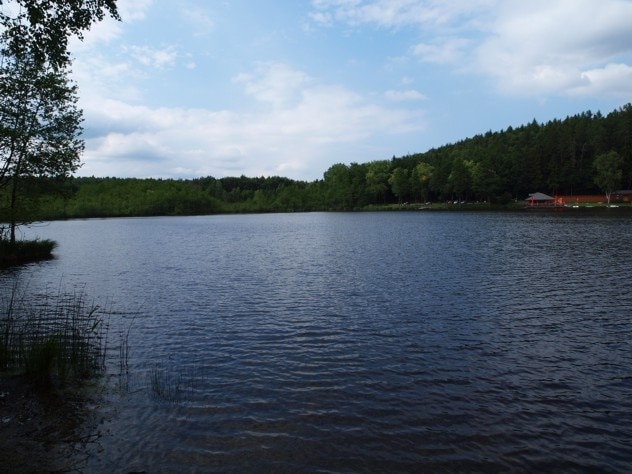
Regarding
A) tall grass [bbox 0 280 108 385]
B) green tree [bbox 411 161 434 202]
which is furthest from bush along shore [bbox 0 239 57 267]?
green tree [bbox 411 161 434 202]

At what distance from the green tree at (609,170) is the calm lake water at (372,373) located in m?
130

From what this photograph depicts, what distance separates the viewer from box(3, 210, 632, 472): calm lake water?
8.52 meters

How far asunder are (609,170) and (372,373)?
154 meters

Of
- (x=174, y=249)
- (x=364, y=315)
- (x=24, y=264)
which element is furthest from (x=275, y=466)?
(x=174, y=249)

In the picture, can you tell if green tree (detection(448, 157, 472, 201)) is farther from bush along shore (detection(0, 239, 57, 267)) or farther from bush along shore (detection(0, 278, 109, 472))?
bush along shore (detection(0, 278, 109, 472))

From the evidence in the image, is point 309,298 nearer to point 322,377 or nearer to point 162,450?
point 322,377

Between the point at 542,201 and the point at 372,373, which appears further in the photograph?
the point at 542,201

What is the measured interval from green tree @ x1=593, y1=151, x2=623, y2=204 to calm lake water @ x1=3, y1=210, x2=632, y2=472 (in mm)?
130341

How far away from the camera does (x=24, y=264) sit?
36281 millimetres

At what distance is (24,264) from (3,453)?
34723 millimetres

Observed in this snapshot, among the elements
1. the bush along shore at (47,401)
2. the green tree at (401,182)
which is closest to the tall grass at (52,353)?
the bush along shore at (47,401)

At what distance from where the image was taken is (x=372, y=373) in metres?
12.8

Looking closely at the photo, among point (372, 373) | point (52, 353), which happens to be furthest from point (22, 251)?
point (372, 373)

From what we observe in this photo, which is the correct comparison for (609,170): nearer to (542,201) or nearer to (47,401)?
(542,201)
